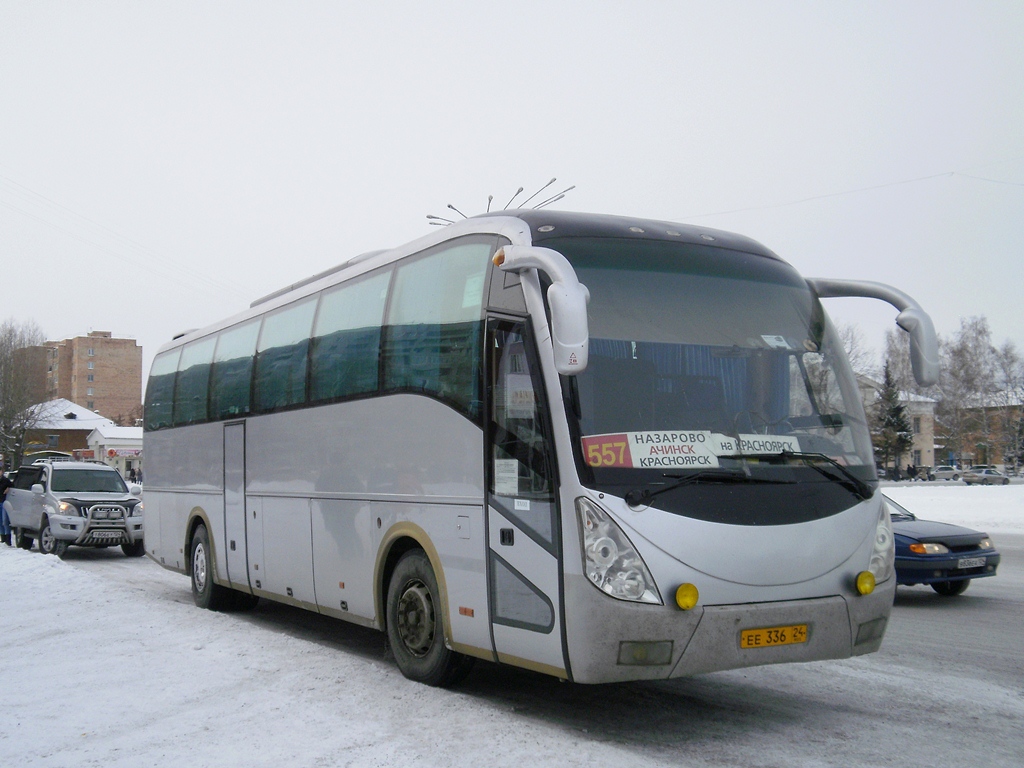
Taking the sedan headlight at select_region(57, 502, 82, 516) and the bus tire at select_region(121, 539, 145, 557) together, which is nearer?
the sedan headlight at select_region(57, 502, 82, 516)

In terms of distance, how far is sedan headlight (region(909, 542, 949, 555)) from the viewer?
12367 millimetres

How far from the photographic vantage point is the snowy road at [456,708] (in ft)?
18.7

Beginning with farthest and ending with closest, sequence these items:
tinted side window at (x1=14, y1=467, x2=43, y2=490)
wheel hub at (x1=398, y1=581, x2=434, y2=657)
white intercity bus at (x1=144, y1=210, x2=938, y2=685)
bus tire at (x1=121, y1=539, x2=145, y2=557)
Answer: tinted side window at (x1=14, y1=467, x2=43, y2=490), bus tire at (x1=121, y1=539, x2=145, y2=557), wheel hub at (x1=398, y1=581, x2=434, y2=657), white intercity bus at (x1=144, y1=210, x2=938, y2=685)

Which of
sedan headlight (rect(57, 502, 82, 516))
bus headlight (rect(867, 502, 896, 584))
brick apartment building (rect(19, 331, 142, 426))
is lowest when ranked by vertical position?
sedan headlight (rect(57, 502, 82, 516))

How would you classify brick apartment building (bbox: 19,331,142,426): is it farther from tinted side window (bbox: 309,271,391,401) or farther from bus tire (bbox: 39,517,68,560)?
tinted side window (bbox: 309,271,391,401)

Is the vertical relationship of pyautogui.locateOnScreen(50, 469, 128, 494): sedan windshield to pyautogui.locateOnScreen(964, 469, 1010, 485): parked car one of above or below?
above

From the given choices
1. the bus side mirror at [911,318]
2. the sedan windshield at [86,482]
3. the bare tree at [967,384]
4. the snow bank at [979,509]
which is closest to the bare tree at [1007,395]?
the bare tree at [967,384]

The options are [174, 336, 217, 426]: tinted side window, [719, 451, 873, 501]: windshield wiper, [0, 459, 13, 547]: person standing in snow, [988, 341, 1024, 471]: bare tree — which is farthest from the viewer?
[988, 341, 1024, 471]: bare tree

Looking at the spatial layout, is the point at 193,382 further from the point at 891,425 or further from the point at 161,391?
the point at 891,425

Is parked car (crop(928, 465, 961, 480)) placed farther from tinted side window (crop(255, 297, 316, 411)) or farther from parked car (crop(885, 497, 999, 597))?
tinted side window (crop(255, 297, 316, 411))

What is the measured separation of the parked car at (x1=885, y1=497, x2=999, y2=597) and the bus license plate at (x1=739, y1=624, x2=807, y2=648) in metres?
6.84

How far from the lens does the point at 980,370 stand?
3332 inches

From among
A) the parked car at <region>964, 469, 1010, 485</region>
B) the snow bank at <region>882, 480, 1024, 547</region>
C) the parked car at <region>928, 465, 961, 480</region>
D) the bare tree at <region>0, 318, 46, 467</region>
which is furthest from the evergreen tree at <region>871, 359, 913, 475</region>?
the bare tree at <region>0, 318, 46, 467</region>

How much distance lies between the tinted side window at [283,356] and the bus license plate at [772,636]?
221 inches
